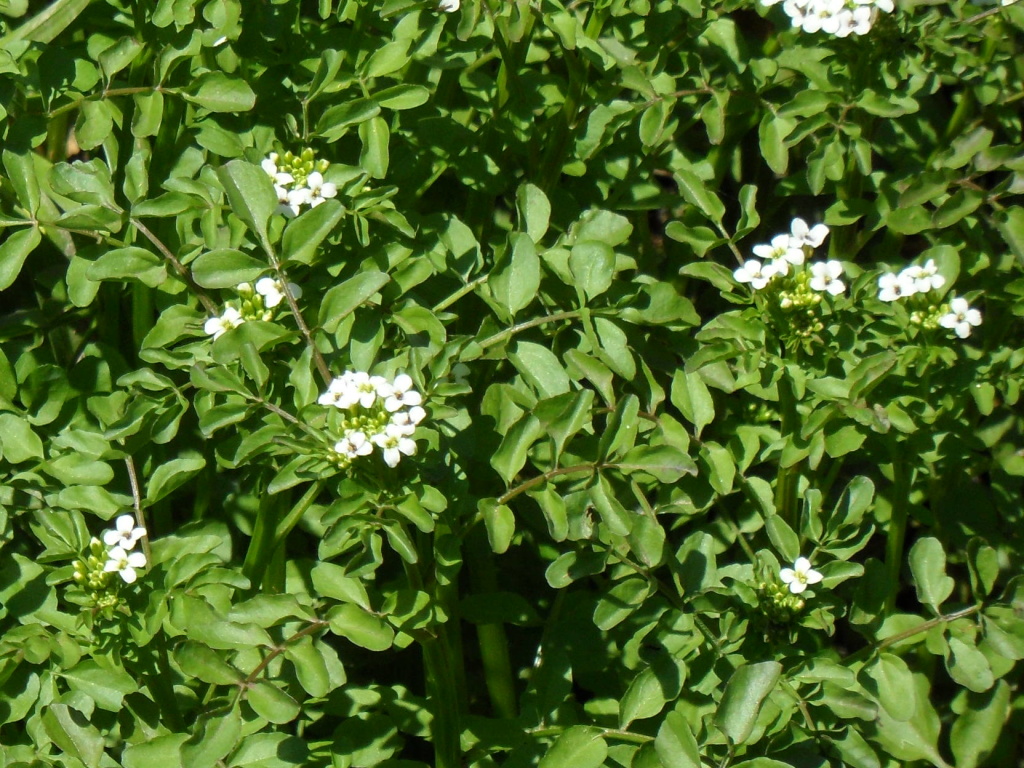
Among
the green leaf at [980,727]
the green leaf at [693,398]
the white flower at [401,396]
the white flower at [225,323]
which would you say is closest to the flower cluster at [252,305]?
the white flower at [225,323]

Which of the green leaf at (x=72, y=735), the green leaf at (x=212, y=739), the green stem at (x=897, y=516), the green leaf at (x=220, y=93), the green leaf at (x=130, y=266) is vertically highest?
the green leaf at (x=220, y=93)

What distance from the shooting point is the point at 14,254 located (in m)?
1.98

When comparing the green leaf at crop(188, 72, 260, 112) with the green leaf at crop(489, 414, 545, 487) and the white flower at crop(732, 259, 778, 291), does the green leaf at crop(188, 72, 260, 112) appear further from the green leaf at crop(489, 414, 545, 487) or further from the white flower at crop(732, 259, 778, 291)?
the white flower at crop(732, 259, 778, 291)

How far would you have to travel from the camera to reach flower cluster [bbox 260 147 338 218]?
1927mm

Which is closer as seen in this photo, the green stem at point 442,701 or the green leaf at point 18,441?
the green stem at point 442,701

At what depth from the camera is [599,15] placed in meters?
2.27

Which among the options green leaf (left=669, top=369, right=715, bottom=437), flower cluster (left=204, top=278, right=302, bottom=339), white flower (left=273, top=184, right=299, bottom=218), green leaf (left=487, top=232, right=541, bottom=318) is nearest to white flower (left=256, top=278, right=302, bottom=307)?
flower cluster (left=204, top=278, right=302, bottom=339)

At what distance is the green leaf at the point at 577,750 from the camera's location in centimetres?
180

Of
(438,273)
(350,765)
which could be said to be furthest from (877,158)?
(350,765)

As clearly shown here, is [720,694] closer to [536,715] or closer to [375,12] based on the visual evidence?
[536,715]

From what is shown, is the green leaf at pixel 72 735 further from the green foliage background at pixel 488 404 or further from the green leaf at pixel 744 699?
the green leaf at pixel 744 699

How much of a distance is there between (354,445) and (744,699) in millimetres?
681

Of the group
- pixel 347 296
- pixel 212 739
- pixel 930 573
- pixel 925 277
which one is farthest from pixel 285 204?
pixel 930 573

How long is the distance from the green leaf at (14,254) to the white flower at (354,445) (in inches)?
28.3
